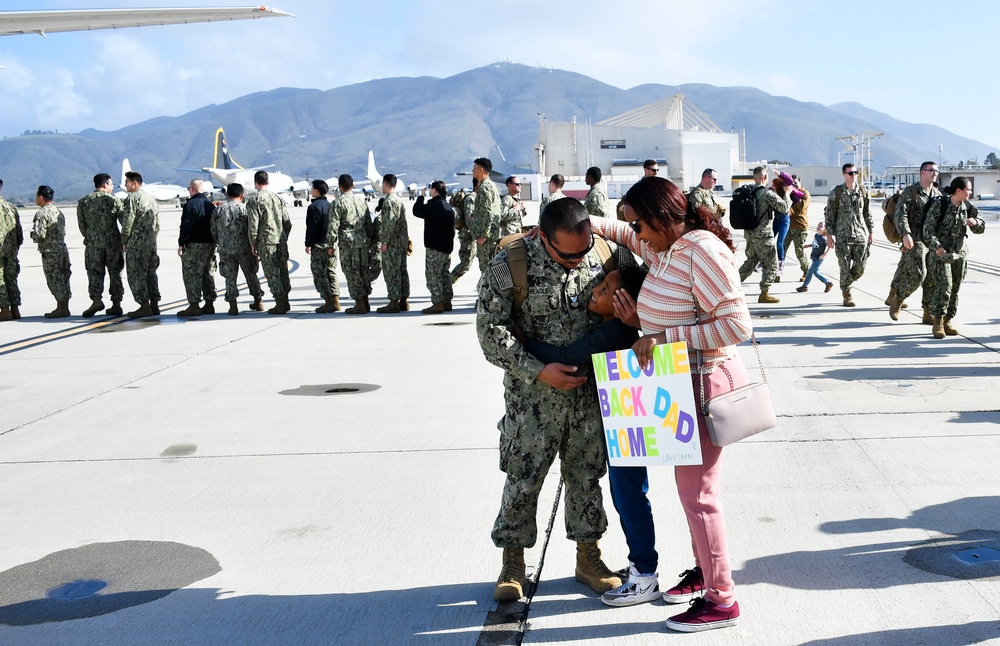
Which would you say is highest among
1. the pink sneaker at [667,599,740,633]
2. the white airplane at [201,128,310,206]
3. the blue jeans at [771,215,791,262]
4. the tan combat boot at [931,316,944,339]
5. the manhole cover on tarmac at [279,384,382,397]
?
the white airplane at [201,128,310,206]

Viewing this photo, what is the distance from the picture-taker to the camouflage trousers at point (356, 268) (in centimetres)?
1201

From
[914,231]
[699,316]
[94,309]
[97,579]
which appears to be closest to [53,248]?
[94,309]

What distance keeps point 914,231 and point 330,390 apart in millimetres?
6087

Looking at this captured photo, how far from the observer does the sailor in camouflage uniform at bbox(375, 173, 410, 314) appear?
11703 millimetres

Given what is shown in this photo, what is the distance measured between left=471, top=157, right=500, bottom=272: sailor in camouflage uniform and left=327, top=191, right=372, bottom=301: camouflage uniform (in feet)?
4.89

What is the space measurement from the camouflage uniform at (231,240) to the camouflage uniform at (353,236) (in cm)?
127

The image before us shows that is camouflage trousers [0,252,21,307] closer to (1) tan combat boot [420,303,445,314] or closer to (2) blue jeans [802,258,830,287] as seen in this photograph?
(1) tan combat boot [420,303,445,314]

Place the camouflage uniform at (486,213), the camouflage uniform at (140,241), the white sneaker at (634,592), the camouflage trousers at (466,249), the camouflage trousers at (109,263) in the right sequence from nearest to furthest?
the white sneaker at (634,592) < the camouflage uniform at (486,213) < the camouflage uniform at (140,241) < the camouflage trousers at (109,263) < the camouflage trousers at (466,249)

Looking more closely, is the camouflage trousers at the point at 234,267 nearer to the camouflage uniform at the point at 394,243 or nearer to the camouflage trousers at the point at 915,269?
the camouflage uniform at the point at 394,243

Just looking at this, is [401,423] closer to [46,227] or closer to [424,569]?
[424,569]

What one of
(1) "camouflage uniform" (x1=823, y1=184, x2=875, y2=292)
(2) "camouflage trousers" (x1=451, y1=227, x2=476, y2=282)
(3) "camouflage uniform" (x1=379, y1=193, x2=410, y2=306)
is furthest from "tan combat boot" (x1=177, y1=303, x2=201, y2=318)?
(1) "camouflage uniform" (x1=823, y1=184, x2=875, y2=292)

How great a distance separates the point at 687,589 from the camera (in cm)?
354

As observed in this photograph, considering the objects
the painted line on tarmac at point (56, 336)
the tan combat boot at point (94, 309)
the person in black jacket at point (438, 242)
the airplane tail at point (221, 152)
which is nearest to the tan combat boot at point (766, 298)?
the person in black jacket at point (438, 242)

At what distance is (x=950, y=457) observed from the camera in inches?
203
